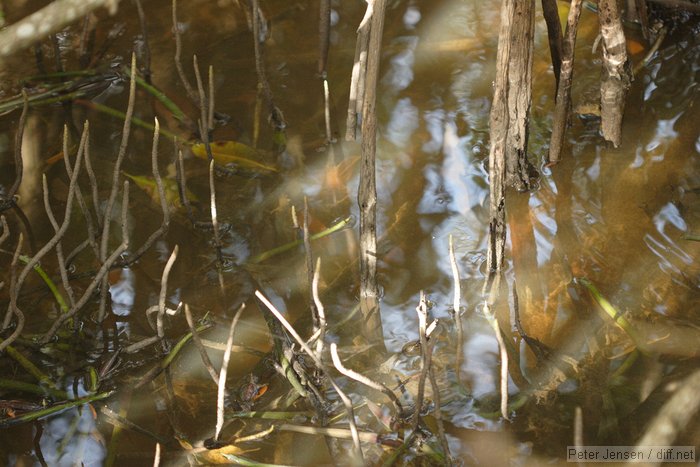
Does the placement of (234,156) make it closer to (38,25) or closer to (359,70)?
(359,70)

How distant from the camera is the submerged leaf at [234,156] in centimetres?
212

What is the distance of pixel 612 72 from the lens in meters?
1.97

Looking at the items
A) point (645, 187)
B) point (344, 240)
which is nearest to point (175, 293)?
point (344, 240)

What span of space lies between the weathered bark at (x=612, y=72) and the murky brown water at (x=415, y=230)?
8 cm

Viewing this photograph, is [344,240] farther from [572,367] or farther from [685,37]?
[685,37]

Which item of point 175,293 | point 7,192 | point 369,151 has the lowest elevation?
point 175,293

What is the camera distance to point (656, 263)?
5.79ft

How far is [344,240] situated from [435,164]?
1.13 feet

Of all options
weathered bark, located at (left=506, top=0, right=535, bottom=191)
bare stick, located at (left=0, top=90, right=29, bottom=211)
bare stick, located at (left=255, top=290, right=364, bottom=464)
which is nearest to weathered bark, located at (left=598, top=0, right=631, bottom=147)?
weathered bark, located at (left=506, top=0, right=535, bottom=191)

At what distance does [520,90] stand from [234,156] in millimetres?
776

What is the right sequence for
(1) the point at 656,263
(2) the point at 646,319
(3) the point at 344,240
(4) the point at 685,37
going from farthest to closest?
(4) the point at 685,37 < (3) the point at 344,240 < (1) the point at 656,263 < (2) the point at 646,319

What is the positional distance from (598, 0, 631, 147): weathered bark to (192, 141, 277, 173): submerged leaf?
874 mm

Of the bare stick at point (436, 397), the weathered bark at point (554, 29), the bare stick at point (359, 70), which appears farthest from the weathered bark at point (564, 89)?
the bare stick at point (436, 397)

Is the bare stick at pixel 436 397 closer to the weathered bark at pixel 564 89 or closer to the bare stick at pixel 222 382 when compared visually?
the bare stick at pixel 222 382
